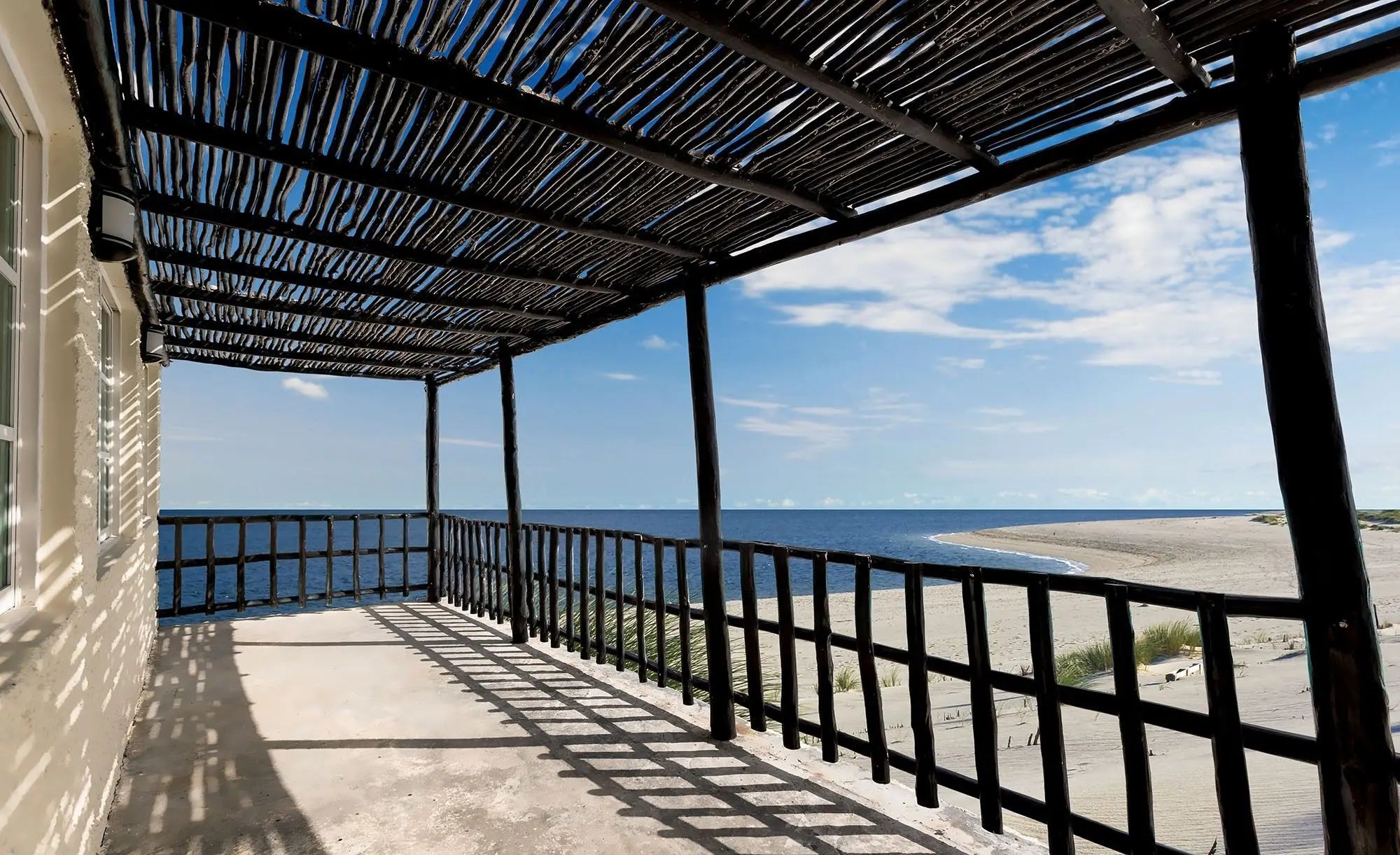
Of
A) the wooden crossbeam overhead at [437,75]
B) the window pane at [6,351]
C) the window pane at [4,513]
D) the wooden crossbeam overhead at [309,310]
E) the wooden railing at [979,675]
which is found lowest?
the wooden railing at [979,675]

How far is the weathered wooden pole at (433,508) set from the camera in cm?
757

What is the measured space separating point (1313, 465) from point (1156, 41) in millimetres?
1144

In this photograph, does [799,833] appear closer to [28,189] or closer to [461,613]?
[28,189]

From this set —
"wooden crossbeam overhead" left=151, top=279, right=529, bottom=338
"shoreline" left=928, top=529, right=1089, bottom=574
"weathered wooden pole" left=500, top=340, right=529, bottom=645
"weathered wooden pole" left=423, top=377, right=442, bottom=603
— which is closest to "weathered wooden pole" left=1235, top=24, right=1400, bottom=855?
"wooden crossbeam overhead" left=151, top=279, right=529, bottom=338

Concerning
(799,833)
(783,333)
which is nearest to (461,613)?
(799,833)

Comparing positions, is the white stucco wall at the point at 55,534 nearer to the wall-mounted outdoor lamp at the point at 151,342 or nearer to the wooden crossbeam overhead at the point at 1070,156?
the wall-mounted outdoor lamp at the point at 151,342

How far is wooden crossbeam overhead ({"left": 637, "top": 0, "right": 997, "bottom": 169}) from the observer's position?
1.74 metres

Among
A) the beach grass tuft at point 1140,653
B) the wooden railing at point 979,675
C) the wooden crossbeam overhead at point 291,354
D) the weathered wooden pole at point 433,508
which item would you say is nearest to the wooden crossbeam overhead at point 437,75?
the wooden railing at point 979,675

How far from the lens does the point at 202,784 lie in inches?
116

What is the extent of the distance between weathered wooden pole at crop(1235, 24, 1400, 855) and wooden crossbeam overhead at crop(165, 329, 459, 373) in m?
6.20

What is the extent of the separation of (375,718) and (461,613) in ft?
10.5

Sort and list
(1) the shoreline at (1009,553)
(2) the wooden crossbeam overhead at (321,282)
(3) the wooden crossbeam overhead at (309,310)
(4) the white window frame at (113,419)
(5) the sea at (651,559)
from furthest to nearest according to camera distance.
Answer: (1) the shoreline at (1009,553) → (5) the sea at (651,559) → (3) the wooden crossbeam overhead at (309,310) → (2) the wooden crossbeam overhead at (321,282) → (4) the white window frame at (113,419)

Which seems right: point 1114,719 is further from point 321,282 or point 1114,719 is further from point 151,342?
point 151,342

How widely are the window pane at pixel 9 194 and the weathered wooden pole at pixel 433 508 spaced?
5931 mm
